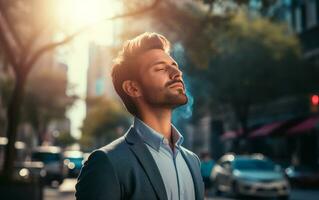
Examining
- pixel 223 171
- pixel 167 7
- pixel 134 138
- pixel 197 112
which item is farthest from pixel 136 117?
pixel 197 112

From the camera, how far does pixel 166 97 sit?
2.24 meters

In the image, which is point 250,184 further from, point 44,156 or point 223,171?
point 44,156

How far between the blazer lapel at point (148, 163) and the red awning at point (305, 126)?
29325mm

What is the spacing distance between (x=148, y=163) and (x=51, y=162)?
91.7 ft

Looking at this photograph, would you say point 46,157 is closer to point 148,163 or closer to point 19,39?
point 19,39

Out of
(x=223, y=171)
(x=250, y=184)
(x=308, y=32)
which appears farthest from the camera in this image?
(x=308, y=32)

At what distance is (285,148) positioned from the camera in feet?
128

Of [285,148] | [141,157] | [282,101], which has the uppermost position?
[141,157]

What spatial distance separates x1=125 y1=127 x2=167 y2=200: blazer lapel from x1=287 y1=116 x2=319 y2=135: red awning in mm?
29325

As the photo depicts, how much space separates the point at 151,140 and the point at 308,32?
3603cm

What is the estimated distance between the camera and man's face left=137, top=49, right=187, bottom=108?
2242 millimetres

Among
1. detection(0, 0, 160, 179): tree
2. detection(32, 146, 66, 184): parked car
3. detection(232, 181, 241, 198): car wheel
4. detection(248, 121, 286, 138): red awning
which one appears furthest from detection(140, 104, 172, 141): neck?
detection(248, 121, 286, 138): red awning

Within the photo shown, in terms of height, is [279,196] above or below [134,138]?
below

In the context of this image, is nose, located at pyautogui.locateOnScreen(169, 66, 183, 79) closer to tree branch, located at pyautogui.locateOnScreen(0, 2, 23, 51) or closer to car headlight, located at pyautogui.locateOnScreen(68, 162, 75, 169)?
tree branch, located at pyautogui.locateOnScreen(0, 2, 23, 51)
